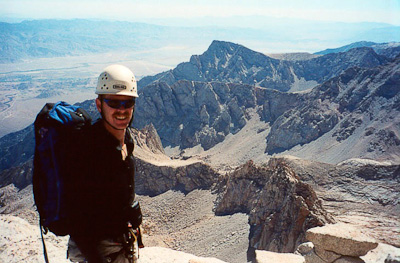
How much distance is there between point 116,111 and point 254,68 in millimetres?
164819

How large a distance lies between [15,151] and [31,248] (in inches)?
3849

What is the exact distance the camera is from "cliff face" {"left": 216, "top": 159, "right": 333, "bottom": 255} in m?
24.7

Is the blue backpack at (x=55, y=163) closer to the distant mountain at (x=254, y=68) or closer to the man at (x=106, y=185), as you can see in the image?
the man at (x=106, y=185)

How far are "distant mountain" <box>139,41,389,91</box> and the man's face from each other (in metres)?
152

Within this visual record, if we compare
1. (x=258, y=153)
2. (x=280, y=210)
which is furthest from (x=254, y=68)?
(x=280, y=210)

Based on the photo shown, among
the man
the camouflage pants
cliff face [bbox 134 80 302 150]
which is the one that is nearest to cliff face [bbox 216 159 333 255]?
the camouflage pants

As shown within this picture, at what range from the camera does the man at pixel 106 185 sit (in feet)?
15.8

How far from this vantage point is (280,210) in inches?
1091

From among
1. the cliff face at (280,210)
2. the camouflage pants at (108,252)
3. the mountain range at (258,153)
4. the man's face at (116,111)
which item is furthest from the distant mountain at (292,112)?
the man's face at (116,111)

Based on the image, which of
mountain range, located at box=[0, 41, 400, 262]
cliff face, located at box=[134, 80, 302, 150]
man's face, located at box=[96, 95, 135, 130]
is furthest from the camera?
cliff face, located at box=[134, 80, 302, 150]

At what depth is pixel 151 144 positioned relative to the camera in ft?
216

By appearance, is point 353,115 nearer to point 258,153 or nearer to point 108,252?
point 258,153

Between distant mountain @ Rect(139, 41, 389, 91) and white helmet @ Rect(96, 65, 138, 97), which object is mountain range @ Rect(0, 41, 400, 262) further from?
white helmet @ Rect(96, 65, 138, 97)

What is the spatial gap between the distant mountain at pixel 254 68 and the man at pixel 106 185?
15252cm
